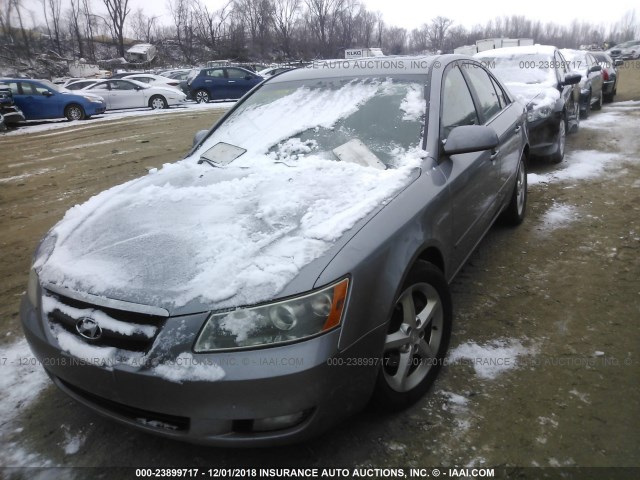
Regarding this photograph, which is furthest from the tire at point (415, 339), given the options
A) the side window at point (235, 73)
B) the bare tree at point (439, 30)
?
the bare tree at point (439, 30)

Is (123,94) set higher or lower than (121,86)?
lower

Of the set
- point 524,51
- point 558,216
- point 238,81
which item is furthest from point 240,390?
point 238,81

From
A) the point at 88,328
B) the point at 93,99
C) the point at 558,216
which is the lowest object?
the point at 558,216

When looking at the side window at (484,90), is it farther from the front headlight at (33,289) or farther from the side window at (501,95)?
the front headlight at (33,289)

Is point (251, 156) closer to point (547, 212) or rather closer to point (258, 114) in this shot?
point (258, 114)

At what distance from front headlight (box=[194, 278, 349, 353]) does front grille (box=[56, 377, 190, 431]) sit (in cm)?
32

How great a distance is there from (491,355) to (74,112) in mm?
17096

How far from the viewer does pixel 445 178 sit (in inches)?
102

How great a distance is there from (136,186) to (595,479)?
2673 mm

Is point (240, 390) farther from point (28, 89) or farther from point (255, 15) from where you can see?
point (255, 15)

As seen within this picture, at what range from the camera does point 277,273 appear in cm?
179

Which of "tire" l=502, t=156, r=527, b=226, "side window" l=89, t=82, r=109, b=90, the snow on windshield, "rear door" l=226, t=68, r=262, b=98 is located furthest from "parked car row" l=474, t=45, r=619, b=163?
"side window" l=89, t=82, r=109, b=90

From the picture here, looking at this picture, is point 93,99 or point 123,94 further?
point 123,94

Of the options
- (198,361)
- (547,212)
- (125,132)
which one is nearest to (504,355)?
(198,361)
